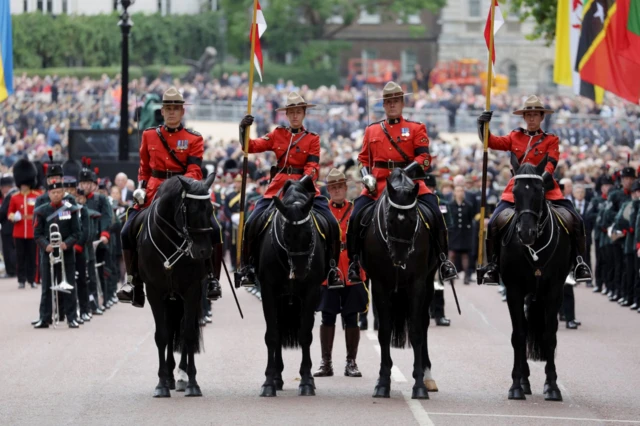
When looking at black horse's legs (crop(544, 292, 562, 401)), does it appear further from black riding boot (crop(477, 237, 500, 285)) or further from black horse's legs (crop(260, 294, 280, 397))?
black horse's legs (crop(260, 294, 280, 397))

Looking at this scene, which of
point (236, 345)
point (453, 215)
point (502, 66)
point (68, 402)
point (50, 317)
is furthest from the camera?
point (502, 66)

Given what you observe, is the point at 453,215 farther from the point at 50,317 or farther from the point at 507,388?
the point at 507,388

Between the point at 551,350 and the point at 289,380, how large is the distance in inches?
103

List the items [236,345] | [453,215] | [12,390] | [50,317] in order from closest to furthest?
1. [12,390]
2. [236,345]
3. [50,317]
4. [453,215]

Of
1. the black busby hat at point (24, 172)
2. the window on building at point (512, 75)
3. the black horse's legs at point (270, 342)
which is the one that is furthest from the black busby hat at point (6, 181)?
the window on building at point (512, 75)

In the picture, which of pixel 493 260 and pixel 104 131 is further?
pixel 104 131

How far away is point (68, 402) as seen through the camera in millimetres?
13477

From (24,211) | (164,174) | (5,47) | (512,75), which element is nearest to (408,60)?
(512,75)

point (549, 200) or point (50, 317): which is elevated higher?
point (549, 200)

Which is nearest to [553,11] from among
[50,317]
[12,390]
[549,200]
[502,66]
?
[50,317]

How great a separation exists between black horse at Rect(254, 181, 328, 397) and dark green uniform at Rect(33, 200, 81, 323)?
6962 mm

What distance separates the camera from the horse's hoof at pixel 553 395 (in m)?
13.9

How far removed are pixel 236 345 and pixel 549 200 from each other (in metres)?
5.18

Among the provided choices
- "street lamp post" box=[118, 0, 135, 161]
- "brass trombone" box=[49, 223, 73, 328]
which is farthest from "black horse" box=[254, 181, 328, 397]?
"street lamp post" box=[118, 0, 135, 161]
